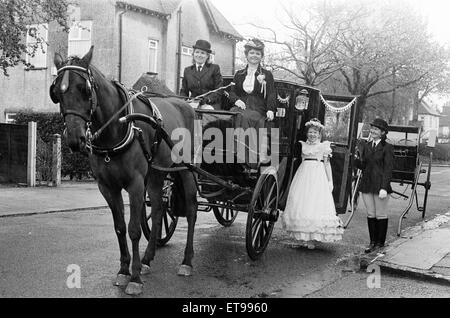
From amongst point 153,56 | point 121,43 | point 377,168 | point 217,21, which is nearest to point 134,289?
point 377,168

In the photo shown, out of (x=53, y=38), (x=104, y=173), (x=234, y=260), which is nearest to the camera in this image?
(x=104, y=173)

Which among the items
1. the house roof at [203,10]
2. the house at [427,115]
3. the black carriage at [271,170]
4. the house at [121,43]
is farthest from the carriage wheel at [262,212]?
the house at [427,115]

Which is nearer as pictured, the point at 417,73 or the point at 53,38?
the point at 53,38

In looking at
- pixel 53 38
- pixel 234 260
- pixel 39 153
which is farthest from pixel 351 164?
pixel 53 38

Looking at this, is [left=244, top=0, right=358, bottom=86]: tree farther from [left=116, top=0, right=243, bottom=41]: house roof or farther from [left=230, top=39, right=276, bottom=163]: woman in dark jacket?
[left=230, top=39, right=276, bottom=163]: woman in dark jacket

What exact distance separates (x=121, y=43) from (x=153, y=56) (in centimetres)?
229

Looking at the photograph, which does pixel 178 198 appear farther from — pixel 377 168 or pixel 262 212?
pixel 377 168

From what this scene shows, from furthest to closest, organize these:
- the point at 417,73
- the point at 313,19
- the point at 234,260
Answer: the point at 417,73
the point at 313,19
the point at 234,260

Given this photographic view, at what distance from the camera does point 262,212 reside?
22.7 feet

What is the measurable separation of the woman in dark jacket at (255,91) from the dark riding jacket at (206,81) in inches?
9.4

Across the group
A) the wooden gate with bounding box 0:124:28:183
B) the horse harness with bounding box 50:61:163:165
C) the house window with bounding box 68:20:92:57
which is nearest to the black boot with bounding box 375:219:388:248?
the horse harness with bounding box 50:61:163:165

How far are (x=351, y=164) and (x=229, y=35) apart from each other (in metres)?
20.5
